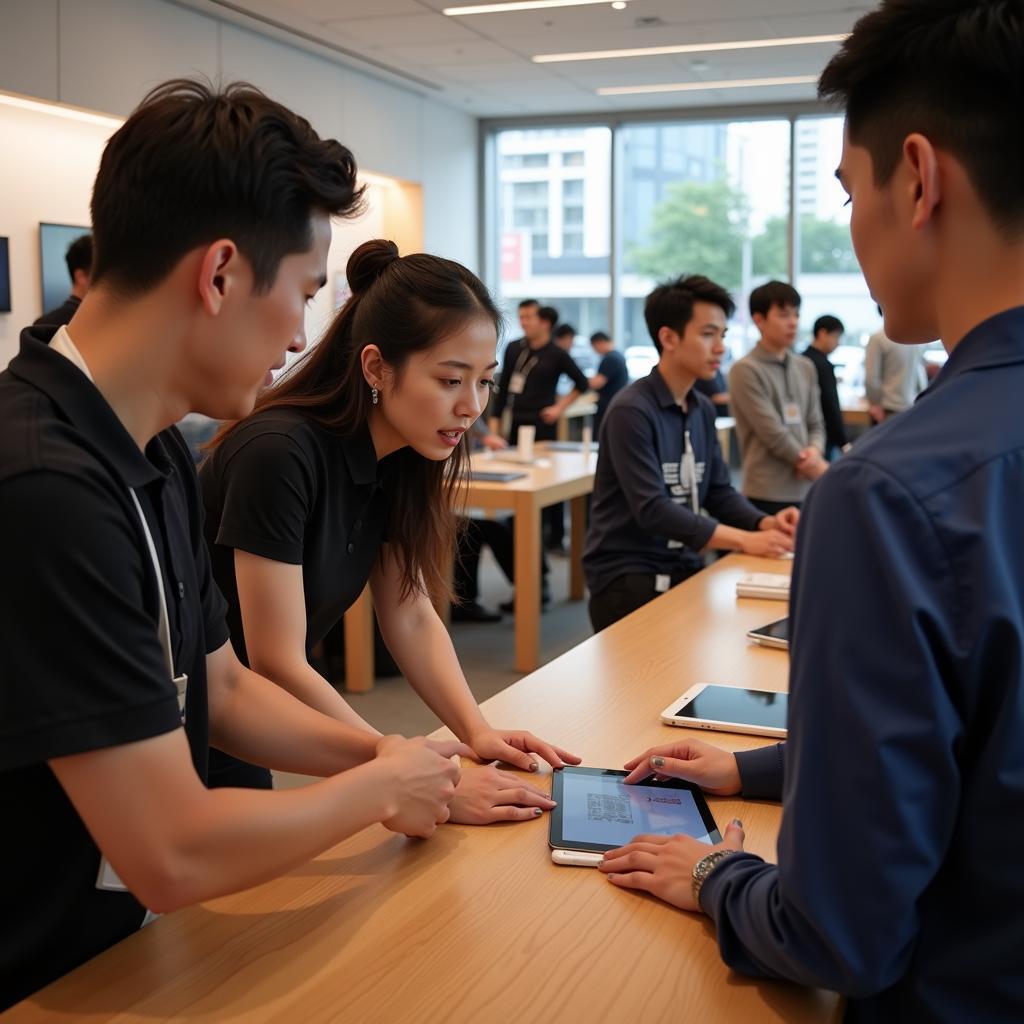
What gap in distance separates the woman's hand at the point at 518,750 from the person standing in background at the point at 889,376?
678 centimetres

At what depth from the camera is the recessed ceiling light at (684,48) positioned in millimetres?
7797

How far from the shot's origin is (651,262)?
10742 millimetres

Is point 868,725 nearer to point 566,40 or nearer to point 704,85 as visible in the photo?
point 566,40

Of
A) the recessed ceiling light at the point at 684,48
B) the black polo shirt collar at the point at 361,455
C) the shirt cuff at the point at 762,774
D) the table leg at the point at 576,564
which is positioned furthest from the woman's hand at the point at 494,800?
the recessed ceiling light at the point at 684,48

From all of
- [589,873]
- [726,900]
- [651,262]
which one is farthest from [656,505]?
[651,262]

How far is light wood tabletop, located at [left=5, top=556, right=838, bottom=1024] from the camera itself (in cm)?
103

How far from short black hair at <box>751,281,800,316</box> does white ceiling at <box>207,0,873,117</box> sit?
1694 millimetres

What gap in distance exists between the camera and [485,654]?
17.4 feet

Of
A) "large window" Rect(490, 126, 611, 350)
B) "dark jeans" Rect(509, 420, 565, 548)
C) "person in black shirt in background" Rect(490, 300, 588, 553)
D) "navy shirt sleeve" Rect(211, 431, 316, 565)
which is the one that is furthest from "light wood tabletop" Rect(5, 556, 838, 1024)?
"large window" Rect(490, 126, 611, 350)

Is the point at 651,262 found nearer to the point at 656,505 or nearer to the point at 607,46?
the point at 607,46

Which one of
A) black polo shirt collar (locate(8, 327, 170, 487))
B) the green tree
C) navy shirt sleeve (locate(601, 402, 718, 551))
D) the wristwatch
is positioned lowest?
the wristwatch

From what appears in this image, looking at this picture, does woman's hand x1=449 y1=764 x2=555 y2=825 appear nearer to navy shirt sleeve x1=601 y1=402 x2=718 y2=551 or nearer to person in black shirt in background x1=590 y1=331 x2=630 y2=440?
navy shirt sleeve x1=601 y1=402 x2=718 y2=551

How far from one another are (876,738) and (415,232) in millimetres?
9510

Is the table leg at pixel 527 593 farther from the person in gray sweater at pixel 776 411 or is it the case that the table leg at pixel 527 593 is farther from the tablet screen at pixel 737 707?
the tablet screen at pixel 737 707
